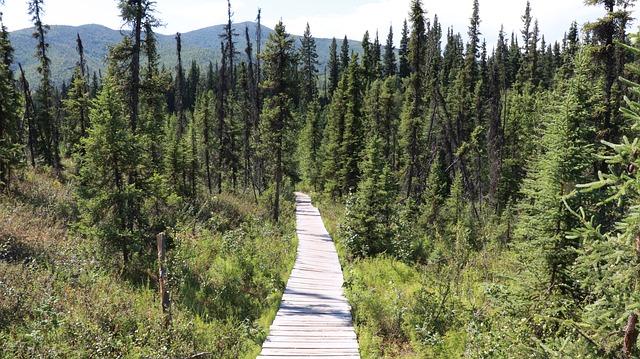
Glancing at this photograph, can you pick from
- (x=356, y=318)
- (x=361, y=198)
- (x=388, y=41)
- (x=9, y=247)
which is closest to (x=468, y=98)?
(x=361, y=198)

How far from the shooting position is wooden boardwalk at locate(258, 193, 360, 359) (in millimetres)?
7746

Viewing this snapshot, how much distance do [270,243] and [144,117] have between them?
14.9m

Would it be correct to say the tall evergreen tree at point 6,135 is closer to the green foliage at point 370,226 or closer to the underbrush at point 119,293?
the underbrush at point 119,293

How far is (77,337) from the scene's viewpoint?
251 inches

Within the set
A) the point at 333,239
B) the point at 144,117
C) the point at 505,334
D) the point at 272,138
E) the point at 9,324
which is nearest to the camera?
the point at 9,324

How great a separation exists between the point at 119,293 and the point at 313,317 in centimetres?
442

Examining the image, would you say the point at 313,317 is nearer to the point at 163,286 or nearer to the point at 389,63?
the point at 163,286

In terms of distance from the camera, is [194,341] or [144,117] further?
[144,117]

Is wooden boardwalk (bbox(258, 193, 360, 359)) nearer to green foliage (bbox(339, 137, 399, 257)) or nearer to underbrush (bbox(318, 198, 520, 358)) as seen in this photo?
underbrush (bbox(318, 198, 520, 358))

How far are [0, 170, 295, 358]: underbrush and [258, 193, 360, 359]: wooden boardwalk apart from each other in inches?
13.7

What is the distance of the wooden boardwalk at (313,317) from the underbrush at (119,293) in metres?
0.35

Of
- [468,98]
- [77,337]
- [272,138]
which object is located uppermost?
[468,98]

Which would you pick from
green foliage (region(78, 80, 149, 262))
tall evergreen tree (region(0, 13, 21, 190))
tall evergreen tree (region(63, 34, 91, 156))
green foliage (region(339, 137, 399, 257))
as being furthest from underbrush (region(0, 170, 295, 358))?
tall evergreen tree (region(63, 34, 91, 156))

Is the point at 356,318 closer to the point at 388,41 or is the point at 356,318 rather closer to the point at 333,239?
the point at 333,239
